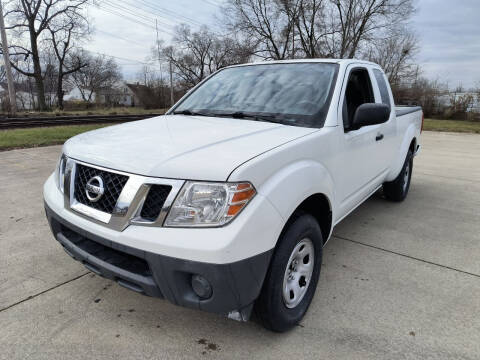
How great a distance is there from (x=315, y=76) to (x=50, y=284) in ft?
8.90

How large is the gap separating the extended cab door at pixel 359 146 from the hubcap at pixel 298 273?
24.7 inches

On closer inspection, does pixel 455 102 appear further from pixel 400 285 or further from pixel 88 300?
pixel 88 300

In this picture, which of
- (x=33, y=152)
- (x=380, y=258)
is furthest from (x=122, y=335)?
(x=33, y=152)

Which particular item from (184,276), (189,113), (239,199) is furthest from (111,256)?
(189,113)

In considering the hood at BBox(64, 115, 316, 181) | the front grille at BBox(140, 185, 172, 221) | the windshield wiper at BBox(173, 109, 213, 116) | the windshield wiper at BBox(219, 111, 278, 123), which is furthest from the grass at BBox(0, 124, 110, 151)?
the front grille at BBox(140, 185, 172, 221)

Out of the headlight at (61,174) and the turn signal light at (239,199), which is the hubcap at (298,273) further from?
the headlight at (61,174)

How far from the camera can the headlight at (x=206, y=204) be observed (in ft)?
5.64

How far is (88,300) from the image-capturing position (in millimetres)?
2502

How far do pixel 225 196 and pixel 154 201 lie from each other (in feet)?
1.24

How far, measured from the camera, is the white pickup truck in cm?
171

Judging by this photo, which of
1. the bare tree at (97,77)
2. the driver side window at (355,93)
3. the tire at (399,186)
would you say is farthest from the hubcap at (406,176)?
the bare tree at (97,77)

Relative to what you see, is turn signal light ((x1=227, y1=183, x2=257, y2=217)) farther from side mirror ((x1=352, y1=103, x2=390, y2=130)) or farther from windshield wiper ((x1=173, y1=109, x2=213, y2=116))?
windshield wiper ((x1=173, y1=109, x2=213, y2=116))

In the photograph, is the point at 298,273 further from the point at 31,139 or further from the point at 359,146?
the point at 31,139

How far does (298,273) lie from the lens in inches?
88.8
